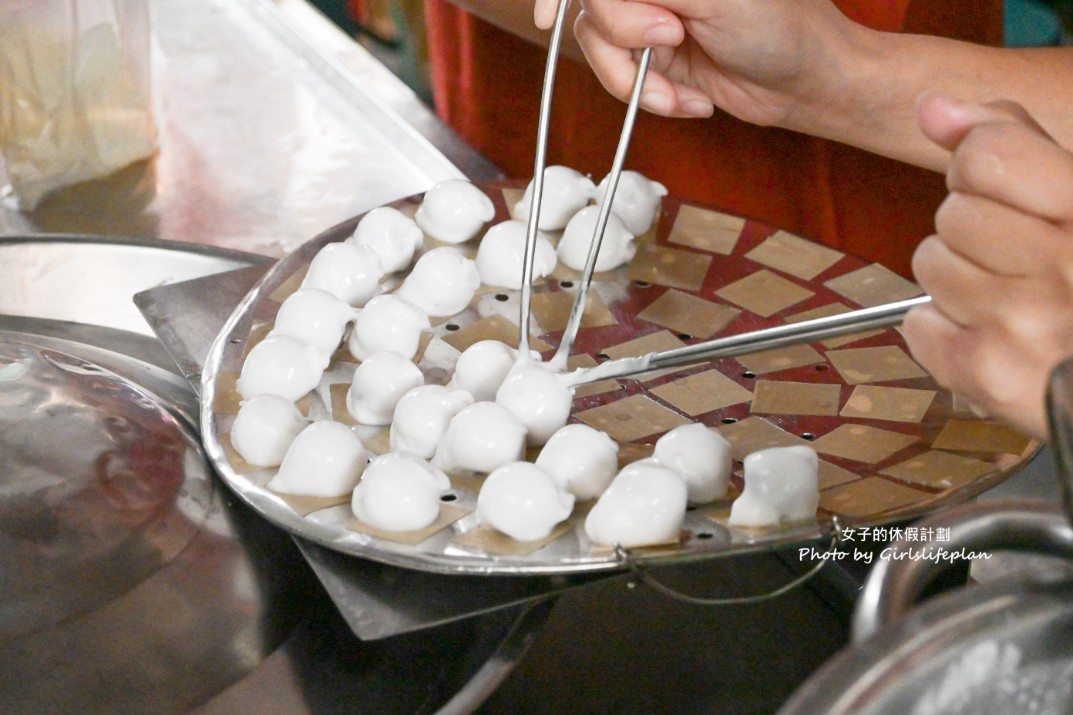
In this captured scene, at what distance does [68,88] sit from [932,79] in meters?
0.83

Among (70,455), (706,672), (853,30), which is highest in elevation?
(853,30)

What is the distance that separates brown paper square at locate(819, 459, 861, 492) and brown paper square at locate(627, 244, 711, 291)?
234 millimetres

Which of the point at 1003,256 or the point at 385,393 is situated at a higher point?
the point at 1003,256

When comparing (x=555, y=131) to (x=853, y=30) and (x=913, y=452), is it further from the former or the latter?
(x=913, y=452)

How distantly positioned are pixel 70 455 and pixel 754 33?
0.59m

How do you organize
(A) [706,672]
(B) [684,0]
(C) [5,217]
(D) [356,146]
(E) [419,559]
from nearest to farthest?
1. (E) [419,559]
2. (A) [706,672]
3. (B) [684,0]
4. (C) [5,217]
5. (D) [356,146]

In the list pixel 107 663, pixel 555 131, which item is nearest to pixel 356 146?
pixel 555 131

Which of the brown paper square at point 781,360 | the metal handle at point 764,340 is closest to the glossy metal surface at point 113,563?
the metal handle at point 764,340

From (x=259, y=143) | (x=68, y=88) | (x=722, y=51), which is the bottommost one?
(x=259, y=143)

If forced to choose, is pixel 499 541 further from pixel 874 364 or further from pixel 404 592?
pixel 874 364

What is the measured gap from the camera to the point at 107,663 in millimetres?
582

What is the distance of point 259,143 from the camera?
1.25 meters

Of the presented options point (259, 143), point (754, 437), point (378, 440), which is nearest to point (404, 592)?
point (378, 440)

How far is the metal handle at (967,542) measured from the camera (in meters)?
0.36
